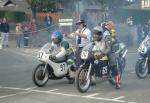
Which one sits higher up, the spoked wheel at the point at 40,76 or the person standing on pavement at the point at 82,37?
the person standing on pavement at the point at 82,37

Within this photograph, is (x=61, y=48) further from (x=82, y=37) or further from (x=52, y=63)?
(x=82, y=37)

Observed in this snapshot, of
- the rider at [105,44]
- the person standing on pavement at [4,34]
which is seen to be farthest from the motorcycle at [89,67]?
the person standing on pavement at [4,34]

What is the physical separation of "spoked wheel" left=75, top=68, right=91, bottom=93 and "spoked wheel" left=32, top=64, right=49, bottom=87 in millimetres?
1267

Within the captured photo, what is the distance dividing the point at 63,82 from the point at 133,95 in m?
2.61

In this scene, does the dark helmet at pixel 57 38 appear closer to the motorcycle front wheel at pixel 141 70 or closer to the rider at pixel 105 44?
the rider at pixel 105 44

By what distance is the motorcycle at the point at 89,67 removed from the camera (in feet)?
34.3

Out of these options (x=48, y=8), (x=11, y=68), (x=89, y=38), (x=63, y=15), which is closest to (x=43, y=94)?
(x=89, y=38)

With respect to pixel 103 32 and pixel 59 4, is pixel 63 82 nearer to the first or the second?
pixel 103 32

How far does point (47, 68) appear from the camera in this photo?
11453 mm

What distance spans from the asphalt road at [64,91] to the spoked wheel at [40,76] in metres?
0.15

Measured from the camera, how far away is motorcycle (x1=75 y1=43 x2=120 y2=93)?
10.4 m

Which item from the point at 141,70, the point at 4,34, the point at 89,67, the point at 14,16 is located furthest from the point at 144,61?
the point at 14,16

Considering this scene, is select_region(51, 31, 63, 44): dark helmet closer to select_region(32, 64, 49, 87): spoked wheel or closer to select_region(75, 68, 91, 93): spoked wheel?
select_region(32, 64, 49, 87): spoked wheel

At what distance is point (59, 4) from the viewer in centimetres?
3678
